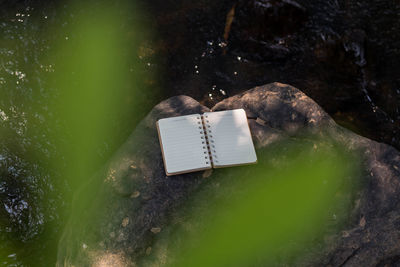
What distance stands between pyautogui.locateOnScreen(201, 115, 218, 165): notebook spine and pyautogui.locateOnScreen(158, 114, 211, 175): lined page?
0.12 ft

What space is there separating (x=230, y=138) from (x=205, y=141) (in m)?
0.22

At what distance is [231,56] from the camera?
450cm

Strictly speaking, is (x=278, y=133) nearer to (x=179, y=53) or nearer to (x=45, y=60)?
(x=179, y=53)

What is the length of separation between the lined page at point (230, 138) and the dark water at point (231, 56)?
3.23ft

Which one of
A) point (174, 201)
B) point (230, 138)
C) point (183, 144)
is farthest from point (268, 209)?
point (183, 144)

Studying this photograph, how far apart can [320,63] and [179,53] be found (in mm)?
1724

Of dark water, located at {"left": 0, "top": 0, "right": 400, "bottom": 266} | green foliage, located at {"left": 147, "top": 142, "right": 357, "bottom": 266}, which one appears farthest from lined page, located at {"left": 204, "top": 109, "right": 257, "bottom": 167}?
dark water, located at {"left": 0, "top": 0, "right": 400, "bottom": 266}

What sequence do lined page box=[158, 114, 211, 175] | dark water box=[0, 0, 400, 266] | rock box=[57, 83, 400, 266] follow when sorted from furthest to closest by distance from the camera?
dark water box=[0, 0, 400, 266] < lined page box=[158, 114, 211, 175] < rock box=[57, 83, 400, 266]

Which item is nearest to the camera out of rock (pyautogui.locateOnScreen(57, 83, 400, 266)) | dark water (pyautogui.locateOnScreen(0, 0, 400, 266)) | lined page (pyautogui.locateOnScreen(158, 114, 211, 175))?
rock (pyautogui.locateOnScreen(57, 83, 400, 266))

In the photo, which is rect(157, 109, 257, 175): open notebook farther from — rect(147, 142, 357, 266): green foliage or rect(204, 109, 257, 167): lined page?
rect(147, 142, 357, 266): green foliage

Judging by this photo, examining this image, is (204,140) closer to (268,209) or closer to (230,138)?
(230,138)

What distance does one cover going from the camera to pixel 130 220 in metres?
2.87

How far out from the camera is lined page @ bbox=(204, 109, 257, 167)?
3.07 meters

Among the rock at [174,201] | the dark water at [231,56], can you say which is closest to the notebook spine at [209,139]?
the rock at [174,201]
